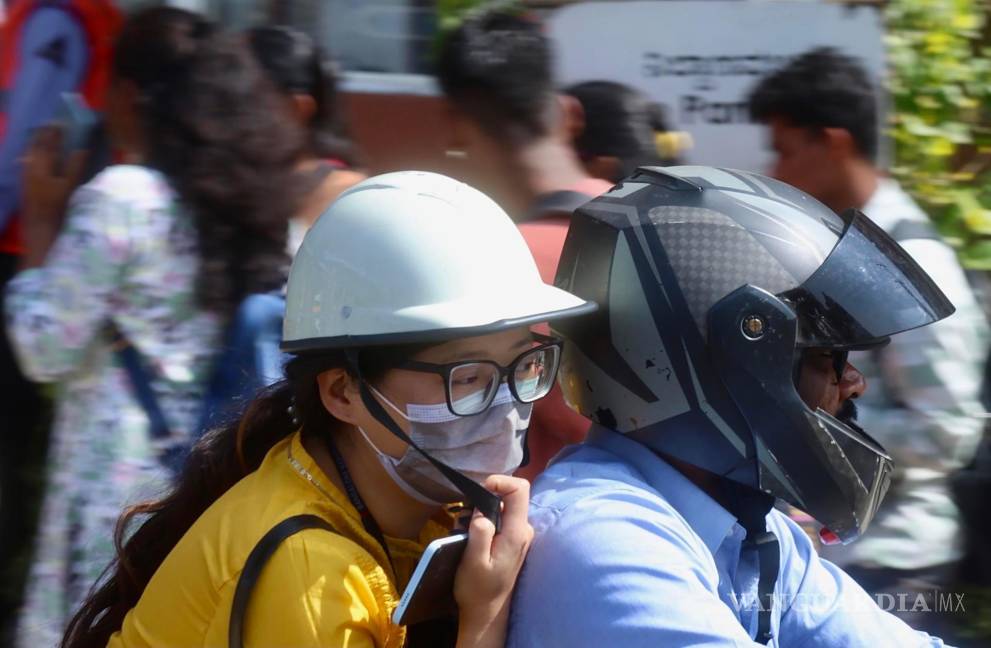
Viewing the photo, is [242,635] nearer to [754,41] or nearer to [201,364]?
[201,364]

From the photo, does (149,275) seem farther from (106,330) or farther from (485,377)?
(485,377)

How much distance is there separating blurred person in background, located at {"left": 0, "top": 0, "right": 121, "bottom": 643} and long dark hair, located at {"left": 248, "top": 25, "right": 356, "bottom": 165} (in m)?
0.60

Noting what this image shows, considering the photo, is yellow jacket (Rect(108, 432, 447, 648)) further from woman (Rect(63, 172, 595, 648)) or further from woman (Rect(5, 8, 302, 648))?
woman (Rect(5, 8, 302, 648))

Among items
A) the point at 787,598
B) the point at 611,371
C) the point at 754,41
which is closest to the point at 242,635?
the point at 611,371

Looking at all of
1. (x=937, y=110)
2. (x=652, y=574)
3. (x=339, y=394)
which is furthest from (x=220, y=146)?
(x=937, y=110)

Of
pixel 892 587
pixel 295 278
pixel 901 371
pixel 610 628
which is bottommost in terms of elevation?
pixel 892 587

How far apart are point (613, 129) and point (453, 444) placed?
2.71 meters

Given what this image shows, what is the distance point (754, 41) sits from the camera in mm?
4105

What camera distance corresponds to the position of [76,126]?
371 cm

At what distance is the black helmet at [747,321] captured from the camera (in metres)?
1.80

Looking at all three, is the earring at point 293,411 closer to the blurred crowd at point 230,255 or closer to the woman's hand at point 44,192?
the blurred crowd at point 230,255

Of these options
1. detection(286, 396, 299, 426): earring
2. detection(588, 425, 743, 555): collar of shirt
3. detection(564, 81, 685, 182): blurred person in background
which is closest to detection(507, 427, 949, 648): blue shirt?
detection(588, 425, 743, 555): collar of shirt

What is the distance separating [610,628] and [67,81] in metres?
3.34

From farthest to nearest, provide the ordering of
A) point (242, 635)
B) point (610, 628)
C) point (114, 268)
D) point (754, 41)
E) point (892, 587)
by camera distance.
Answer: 1. point (754, 41)
2. point (892, 587)
3. point (114, 268)
4. point (242, 635)
5. point (610, 628)
